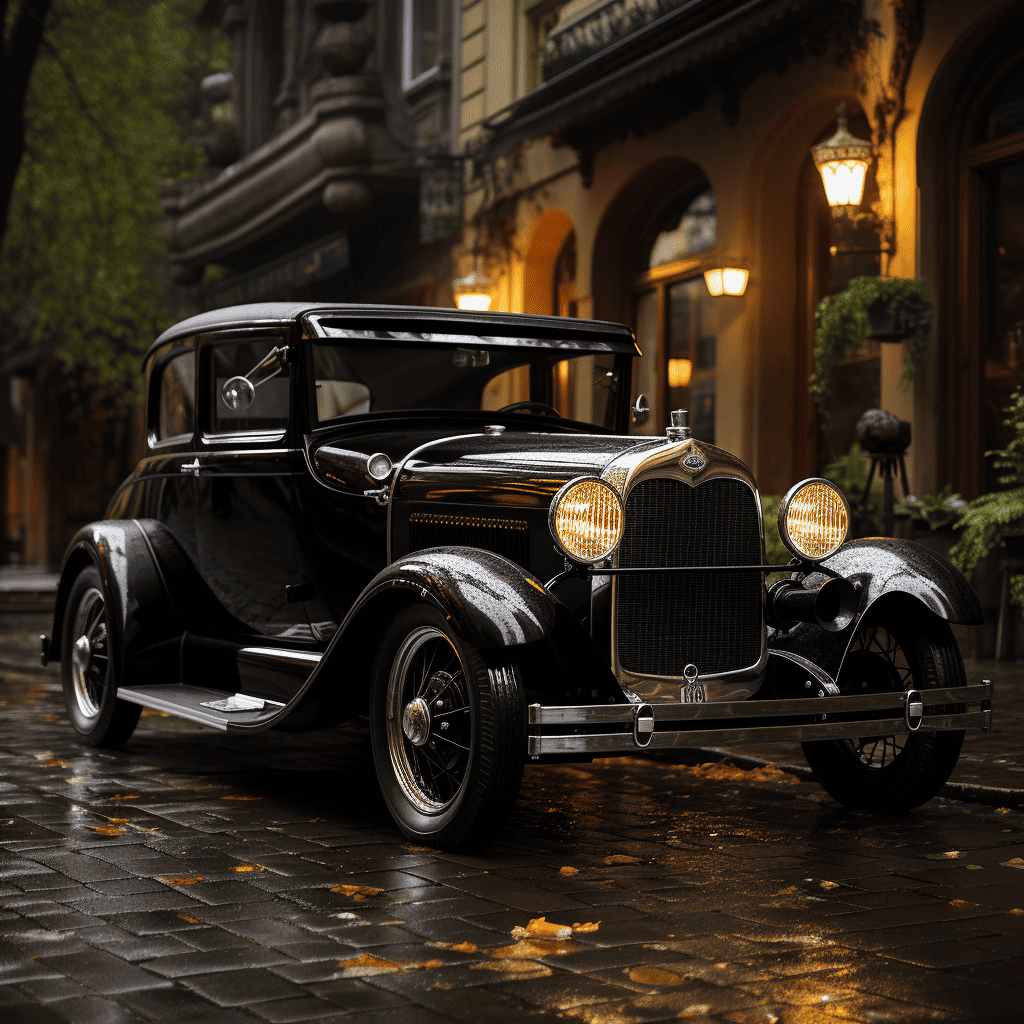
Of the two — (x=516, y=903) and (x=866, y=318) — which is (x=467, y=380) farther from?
(x=866, y=318)

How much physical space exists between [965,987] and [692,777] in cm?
301

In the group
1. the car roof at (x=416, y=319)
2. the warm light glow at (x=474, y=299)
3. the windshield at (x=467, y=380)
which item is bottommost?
the windshield at (x=467, y=380)

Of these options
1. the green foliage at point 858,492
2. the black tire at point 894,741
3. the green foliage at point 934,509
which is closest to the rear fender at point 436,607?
the black tire at point 894,741

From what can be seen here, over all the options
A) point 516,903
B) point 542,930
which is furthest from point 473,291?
point 542,930

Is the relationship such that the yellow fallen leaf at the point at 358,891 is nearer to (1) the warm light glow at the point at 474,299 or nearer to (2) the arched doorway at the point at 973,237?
(2) the arched doorway at the point at 973,237

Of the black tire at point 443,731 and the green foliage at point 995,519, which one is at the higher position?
the green foliage at point 995,519

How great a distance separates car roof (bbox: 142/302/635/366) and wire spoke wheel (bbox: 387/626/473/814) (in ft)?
5.57

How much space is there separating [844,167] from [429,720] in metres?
7.19

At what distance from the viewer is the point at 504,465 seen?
206 inches

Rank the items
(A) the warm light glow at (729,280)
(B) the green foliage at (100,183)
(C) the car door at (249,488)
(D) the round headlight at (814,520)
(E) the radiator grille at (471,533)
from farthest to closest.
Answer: (B) the green foliage at (100,183)
(A) the warm light glow at (729,280)
(C) the car door at (249,488)
(D) the round headlight at (814,520)
(E) the radiator grille at (471,533)

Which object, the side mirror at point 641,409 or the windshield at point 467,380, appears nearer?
the windshield at point 467,380

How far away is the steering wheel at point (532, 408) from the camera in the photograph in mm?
6289

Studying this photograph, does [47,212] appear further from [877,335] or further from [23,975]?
[23,975]

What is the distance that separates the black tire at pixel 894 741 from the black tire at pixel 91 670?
310 cm
